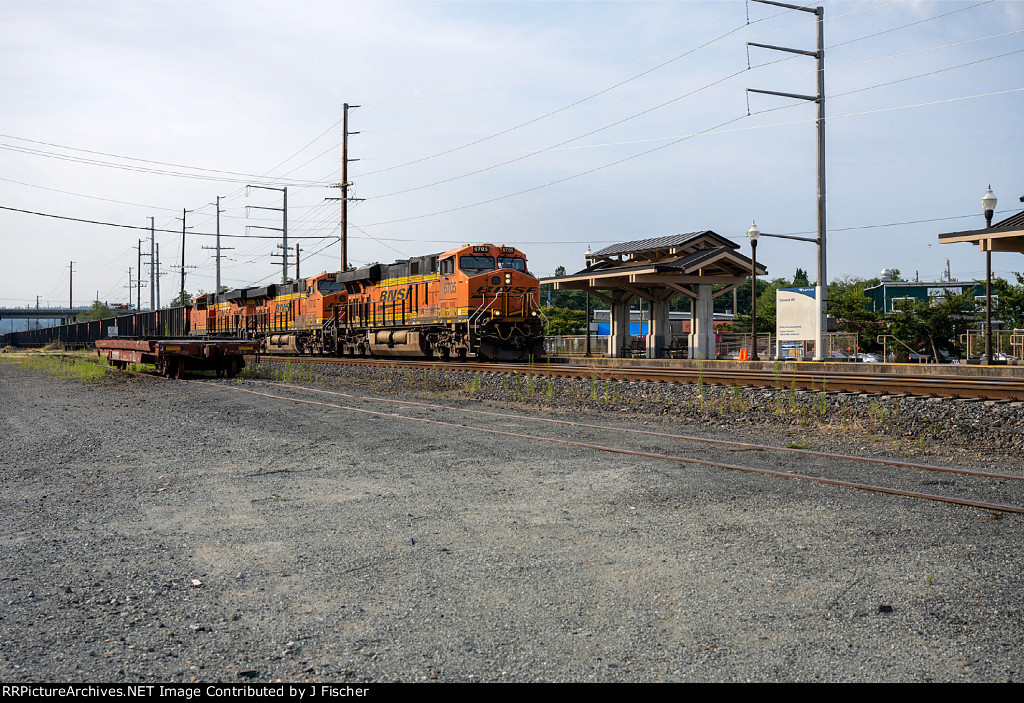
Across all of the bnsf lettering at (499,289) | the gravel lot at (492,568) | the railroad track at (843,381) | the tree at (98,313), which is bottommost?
the gravel lot at (492,568)

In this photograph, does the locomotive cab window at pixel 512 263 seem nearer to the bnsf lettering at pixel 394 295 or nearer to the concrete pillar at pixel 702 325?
the bnsf lettering at pixel 394 295

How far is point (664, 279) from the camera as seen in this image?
23.0 meters

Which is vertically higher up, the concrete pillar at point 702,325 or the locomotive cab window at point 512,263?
the locomotive cab window at point 512,263

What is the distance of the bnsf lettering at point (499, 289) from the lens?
66.7ft

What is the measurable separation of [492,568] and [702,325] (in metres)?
21.1

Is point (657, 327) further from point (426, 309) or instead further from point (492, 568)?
point (492, 568)

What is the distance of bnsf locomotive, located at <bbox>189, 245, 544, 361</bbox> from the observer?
2045cm

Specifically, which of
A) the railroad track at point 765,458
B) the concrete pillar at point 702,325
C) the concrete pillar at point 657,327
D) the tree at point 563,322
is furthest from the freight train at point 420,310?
the tree at point 563,322

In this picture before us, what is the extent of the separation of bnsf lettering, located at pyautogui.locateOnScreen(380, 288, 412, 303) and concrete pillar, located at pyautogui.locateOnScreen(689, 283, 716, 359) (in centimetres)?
921

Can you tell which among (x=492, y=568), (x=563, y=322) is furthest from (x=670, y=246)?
(x=563, y=322)

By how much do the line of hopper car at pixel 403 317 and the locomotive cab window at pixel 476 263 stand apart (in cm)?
3

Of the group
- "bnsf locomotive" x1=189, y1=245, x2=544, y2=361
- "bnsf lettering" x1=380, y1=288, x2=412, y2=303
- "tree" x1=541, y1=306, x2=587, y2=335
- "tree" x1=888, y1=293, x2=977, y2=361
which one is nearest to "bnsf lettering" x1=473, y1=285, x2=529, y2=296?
"bnsf locomotive" x1=189, y1=245, x2=544, y2=361

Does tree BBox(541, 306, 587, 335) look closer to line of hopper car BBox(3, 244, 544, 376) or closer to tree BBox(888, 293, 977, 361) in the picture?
line of hopper car BBox(3, 244, 544, 376)

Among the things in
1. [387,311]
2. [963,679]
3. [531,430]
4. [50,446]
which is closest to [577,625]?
[963,679]
